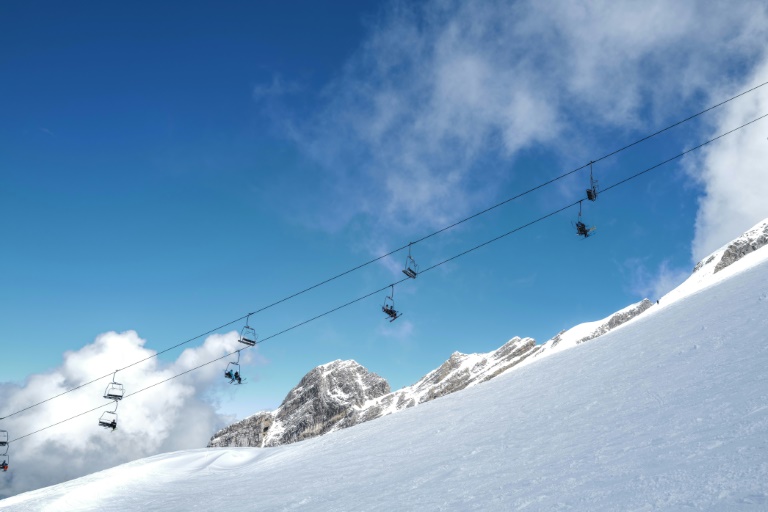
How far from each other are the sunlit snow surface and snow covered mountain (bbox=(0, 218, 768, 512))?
40mm

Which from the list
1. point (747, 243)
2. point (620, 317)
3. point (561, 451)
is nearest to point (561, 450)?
point (561, 451)

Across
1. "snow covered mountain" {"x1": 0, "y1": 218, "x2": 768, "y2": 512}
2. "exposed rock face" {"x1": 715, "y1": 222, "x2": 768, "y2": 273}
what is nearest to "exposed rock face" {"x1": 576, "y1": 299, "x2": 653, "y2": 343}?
"exposed rock face" {"x1": 715, "y1": 222, "x2": 768, "y2": 273}

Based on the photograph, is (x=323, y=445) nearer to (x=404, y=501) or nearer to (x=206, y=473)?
(x=206, y=473)

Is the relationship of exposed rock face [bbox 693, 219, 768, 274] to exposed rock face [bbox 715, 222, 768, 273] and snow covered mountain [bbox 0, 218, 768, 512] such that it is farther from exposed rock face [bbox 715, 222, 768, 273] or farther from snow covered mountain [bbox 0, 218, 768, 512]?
snow covered mountain [bbox 0, 218, 768, 512]

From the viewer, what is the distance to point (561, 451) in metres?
8.81

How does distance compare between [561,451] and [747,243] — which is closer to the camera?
[561,451]

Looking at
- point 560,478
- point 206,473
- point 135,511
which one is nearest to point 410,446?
point 560,478

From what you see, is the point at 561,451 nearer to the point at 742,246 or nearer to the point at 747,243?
the point at 747,243

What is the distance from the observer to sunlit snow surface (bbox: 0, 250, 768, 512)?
6297mm

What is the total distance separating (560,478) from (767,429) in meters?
2.87

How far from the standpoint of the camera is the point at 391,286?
2183 cm

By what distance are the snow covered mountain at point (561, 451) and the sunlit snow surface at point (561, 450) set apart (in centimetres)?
4

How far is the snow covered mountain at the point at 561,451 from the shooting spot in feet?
20.7

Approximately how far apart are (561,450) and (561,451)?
6 cm
